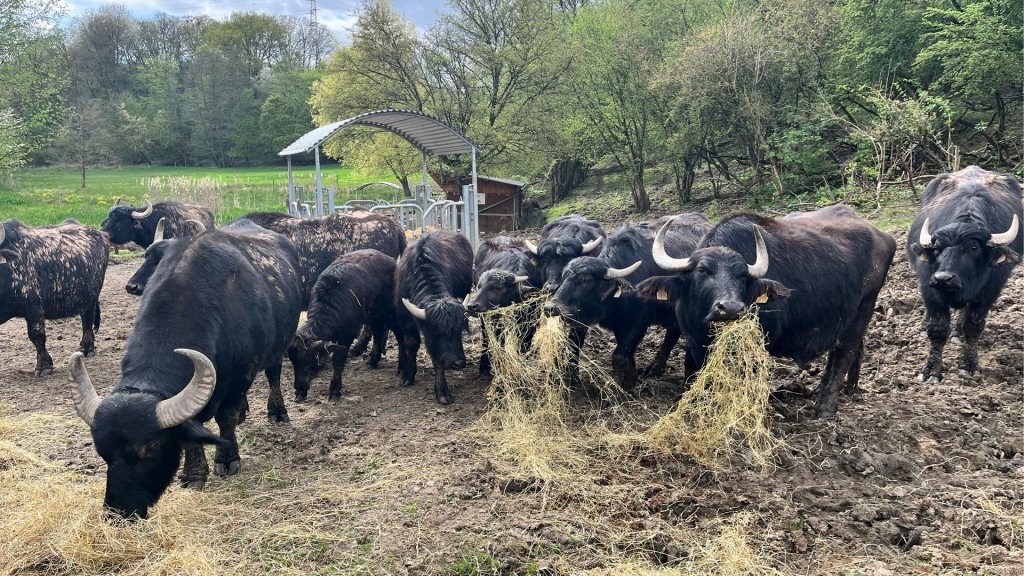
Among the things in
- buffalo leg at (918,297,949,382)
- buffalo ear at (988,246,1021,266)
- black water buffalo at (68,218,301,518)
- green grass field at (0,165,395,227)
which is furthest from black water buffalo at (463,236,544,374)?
green grass field at (0,165,395,227)

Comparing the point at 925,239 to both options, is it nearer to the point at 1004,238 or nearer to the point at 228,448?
the point at 1004,238

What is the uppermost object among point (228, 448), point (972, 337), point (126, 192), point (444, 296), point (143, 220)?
point (126, 192)

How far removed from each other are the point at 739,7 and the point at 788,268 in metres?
21.8

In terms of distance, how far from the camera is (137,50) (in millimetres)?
63375

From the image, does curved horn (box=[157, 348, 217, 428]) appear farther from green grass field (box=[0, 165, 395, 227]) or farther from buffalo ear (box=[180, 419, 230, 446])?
green grass field (box=[0, 165, 395, 227])

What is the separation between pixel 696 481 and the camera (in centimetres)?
459

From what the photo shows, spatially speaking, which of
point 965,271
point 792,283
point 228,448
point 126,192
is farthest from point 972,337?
point 126,192

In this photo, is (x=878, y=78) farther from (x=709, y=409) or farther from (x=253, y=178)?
(x=253, y=178)

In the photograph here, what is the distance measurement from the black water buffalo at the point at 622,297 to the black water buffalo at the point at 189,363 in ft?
8.35

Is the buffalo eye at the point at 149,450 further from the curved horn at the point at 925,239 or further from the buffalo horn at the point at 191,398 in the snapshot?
the curved horn at the point at 925,239

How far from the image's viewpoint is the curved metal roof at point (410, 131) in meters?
13.4

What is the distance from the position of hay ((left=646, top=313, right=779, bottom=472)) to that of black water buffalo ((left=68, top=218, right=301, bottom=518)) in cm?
320

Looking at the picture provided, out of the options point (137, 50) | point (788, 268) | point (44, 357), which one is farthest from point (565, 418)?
point (137, 50)

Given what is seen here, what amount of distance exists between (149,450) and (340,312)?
308 cm
